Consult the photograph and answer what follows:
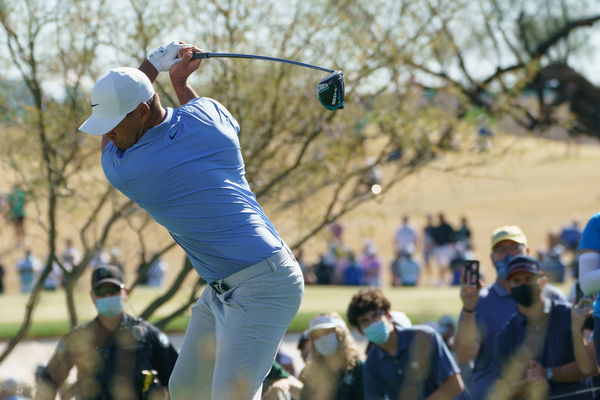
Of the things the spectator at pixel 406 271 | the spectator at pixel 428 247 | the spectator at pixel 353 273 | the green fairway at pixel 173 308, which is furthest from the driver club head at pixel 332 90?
the spectator at pixel 428 247

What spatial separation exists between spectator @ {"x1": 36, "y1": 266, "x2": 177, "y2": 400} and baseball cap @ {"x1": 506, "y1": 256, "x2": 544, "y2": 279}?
6.42 ft

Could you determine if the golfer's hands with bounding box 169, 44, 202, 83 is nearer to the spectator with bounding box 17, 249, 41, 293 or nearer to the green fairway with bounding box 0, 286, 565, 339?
the green fairway with bounding box 0, 286, 565, 339

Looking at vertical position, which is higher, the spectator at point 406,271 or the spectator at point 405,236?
the spectator at point 405,236

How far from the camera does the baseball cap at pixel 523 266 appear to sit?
20.1ft

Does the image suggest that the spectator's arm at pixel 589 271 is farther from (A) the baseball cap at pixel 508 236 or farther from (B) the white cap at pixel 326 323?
(A) the baseball cap at pixel 508 236

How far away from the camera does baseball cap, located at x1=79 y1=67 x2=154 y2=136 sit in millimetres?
4168

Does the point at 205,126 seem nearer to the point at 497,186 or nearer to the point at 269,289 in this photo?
the point at 269,289

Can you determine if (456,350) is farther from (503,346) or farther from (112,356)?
(112,356)

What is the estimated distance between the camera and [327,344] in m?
6.41

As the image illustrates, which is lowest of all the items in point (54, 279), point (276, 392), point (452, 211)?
point (276, 392)

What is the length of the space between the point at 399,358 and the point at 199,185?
243 cm

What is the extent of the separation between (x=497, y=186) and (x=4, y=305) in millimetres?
35195

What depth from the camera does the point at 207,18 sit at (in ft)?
30.9

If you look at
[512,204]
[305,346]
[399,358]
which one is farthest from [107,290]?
[512,204]
